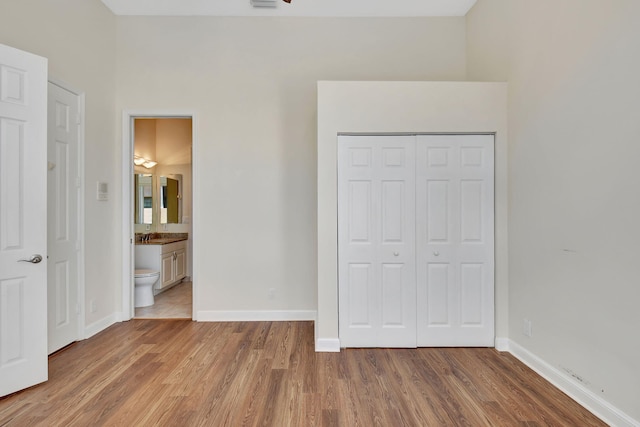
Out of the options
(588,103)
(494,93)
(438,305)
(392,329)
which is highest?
(494,93)

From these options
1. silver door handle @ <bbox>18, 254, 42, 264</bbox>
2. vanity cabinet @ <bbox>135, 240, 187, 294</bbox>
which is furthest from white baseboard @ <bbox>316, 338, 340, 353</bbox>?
vanity cabinet @ <bbox>135, 240, 187, 294</bbox>

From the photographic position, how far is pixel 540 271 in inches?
102

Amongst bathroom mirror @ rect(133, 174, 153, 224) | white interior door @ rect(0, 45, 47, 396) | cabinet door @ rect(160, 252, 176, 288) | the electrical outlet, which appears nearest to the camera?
white interior door @ rect(0, 45, 47, 396)

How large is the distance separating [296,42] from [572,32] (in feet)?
8.77

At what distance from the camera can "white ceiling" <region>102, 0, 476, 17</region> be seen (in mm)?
3584

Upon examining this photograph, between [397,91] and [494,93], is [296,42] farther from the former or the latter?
[494,93]

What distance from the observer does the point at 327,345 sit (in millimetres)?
2984

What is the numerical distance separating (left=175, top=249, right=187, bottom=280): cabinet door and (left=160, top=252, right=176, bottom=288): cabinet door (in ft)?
0.50

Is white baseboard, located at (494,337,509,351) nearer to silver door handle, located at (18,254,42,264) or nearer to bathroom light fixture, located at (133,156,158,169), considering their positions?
silver door handle, located at (18,254,42,264)

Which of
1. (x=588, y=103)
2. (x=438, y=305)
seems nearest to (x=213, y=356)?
(x=438, y=305)

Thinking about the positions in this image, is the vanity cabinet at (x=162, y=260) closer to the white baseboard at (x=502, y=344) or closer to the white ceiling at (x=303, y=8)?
the white ceiling at (x=303, y=8)

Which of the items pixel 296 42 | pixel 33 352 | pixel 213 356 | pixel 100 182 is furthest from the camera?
pixel 296 42

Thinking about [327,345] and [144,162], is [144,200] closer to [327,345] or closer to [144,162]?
[144,162]

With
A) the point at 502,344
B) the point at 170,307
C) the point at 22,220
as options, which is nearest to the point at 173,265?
the point at 170,307
